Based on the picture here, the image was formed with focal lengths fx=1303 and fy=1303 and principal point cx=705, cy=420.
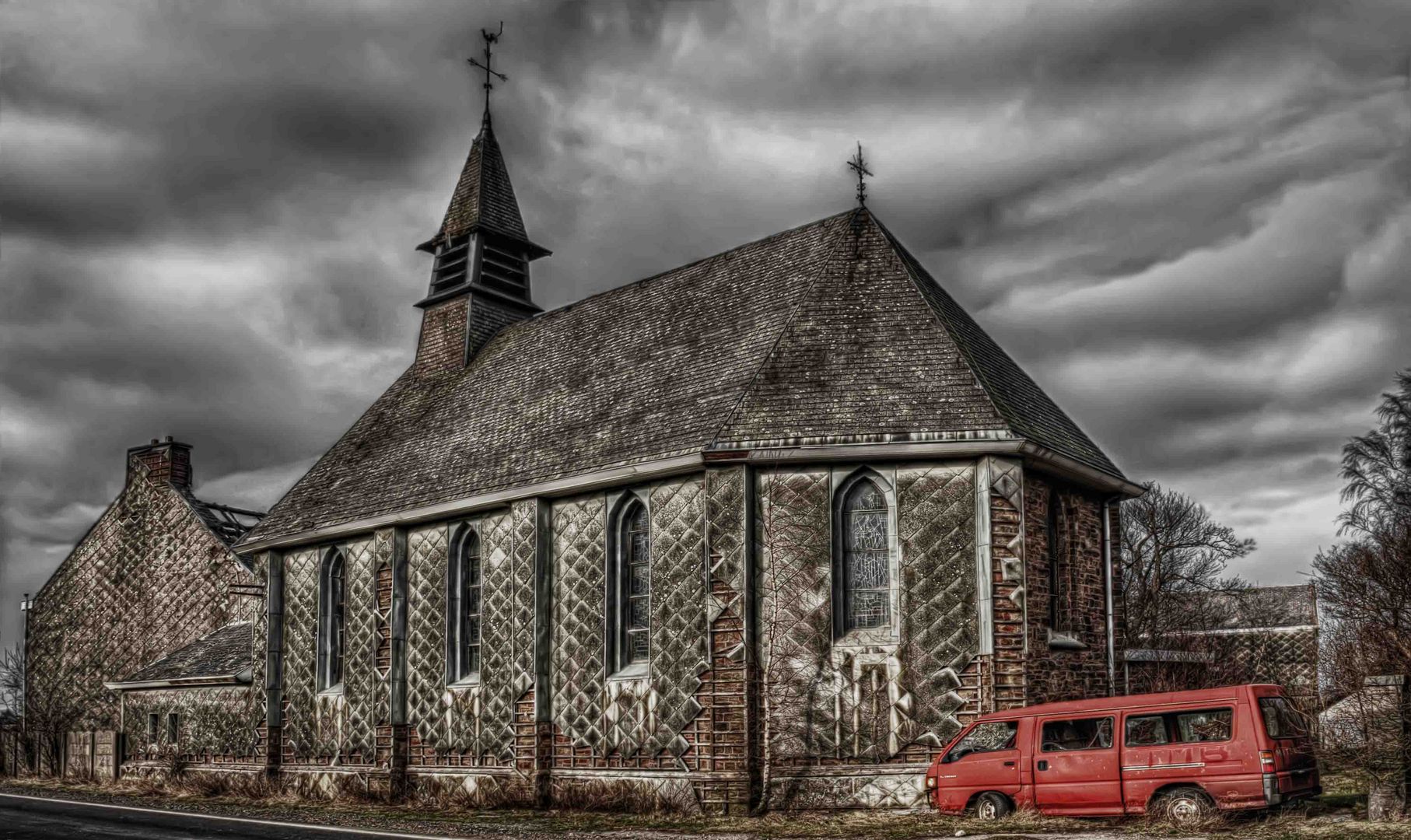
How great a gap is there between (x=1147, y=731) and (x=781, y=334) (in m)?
8.63

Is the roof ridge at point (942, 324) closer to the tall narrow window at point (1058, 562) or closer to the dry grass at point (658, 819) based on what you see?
the tall narrow window at point (1058, 562)

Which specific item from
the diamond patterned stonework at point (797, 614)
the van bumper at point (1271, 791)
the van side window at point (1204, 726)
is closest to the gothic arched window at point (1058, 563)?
the diamond patterned stonework at point (797, 614)

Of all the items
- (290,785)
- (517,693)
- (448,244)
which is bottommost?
(290,785)

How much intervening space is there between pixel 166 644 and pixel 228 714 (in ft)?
23.2

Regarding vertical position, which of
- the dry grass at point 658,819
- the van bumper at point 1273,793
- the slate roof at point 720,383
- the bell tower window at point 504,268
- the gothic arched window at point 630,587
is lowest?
the dry grass at point 658,819

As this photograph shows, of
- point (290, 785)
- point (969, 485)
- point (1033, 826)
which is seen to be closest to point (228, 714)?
point (290, 785)

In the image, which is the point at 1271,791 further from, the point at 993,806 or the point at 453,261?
the point at 453,261

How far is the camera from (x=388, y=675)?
24.4 meters

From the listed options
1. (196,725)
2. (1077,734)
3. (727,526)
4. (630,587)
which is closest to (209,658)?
(196,725)

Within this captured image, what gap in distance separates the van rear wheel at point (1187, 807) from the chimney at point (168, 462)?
1144 inches

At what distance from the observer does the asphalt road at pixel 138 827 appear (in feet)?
49.9

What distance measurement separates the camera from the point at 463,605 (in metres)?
23.6

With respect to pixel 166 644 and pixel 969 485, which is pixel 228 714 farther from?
pixel 969 485

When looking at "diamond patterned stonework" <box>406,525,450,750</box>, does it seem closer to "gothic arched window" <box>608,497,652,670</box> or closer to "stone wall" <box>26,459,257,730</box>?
"gothic arched window" <box>608,497,652,670</box>
